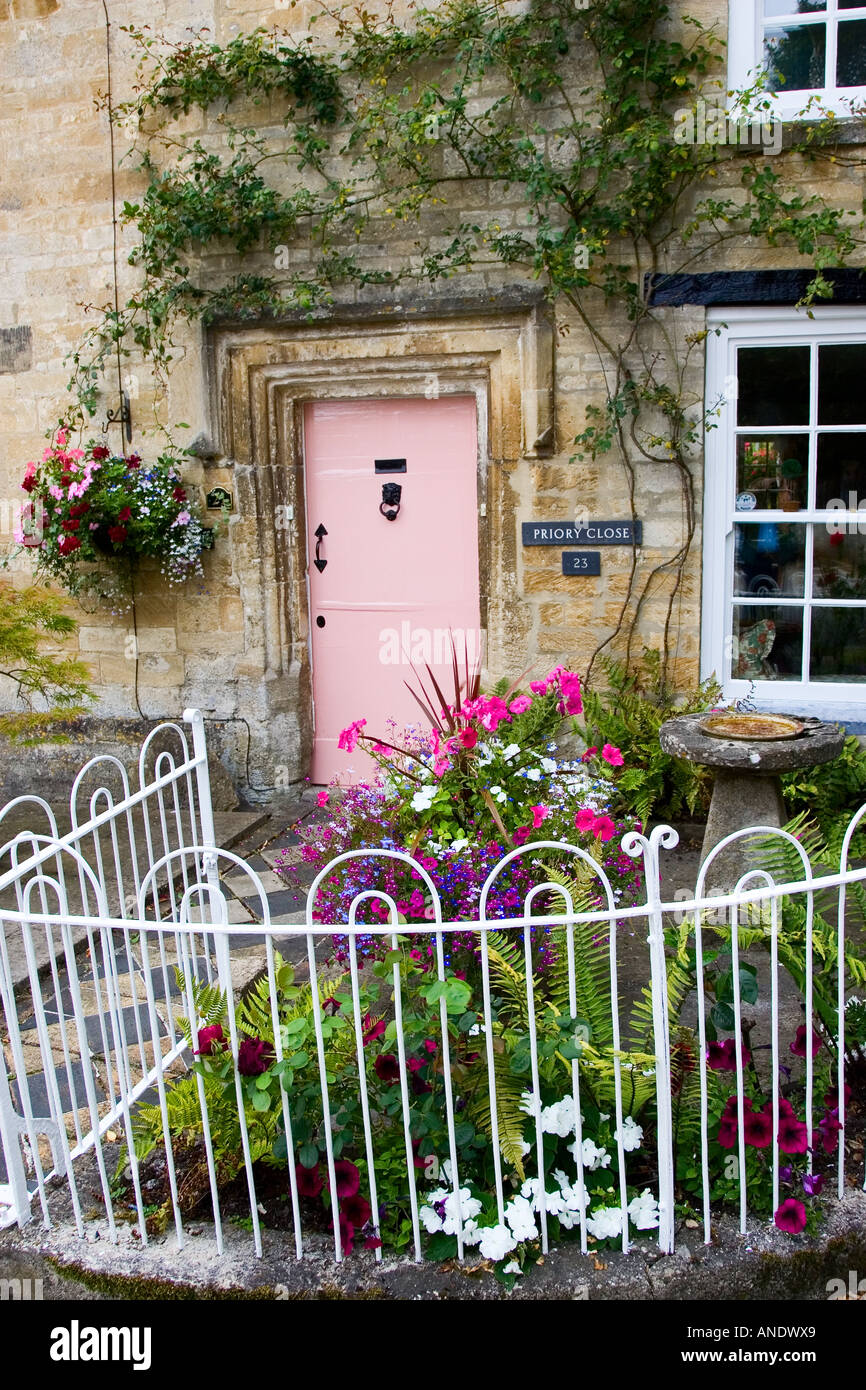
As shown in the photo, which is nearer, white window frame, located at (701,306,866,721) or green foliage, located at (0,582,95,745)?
white window frame, located at (701,306,866,721)

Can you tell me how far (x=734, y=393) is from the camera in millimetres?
5555

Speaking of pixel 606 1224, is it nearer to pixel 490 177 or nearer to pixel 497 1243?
pixel 497 1243

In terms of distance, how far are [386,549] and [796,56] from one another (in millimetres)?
3147

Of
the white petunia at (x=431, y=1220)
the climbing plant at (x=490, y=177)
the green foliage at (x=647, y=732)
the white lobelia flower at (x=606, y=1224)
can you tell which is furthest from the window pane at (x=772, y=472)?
the white petunia at (x=431, y=1220)

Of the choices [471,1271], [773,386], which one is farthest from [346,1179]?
[773,386]

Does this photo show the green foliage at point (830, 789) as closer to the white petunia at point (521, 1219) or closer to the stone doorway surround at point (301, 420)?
the stone doorway surround at point (301, 420)

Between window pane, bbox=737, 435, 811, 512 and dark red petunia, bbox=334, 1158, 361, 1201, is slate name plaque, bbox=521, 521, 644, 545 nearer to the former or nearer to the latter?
window pane, bbox=737, 435, 811, 512

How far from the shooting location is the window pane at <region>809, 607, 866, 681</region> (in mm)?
5648

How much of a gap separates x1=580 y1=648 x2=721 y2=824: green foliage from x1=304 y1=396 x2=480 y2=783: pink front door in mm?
939

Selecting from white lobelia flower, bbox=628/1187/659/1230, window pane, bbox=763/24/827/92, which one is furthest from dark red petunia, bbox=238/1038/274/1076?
window pane, bbox=763/24/827/92

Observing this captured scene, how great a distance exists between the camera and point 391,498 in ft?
20.7

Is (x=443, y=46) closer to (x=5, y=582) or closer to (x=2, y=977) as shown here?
(x=5, y=582)

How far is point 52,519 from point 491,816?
3.96 metres
